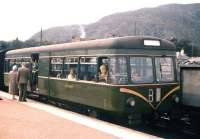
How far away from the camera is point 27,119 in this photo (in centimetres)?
1272

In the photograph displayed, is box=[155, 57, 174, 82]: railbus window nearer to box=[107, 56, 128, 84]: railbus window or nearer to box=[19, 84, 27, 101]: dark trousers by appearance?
box=[107, 56, 128, 84]: railbus window

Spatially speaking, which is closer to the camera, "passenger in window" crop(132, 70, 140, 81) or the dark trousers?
"passenger in window" crop(132, 70, 140, 81)

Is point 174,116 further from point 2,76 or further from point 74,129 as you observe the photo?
point 2,76

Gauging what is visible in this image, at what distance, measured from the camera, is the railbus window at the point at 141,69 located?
39.9 feet

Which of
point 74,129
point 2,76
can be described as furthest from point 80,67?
point 2,76

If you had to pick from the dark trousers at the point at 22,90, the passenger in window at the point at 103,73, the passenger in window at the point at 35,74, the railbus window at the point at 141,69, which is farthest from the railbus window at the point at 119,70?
the passenger in window at the point at 35,74

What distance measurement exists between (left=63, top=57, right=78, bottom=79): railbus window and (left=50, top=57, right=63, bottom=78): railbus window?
1.77 feet

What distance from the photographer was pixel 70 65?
1501cm

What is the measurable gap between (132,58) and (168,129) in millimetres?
2604

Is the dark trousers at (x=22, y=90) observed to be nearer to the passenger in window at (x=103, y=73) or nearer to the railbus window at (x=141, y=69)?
the passenger in window at (x=103, y=73)

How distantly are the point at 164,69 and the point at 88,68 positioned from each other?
95.8 inches

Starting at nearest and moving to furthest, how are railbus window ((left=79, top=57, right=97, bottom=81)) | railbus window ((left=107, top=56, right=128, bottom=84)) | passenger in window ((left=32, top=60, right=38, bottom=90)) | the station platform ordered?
the station platform
railbus window ((left=107, top=56, right=128, bottom=84))
railbus window ((left=79, top=57, right=97, bottom=81))
passenger in window ((left=32, top=60, right=38, bottom=90))

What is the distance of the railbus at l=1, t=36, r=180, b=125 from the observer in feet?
39.3

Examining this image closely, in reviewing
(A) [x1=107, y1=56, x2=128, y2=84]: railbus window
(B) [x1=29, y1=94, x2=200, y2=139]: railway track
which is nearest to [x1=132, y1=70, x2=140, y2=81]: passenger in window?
(A) [x1=107, y1=56, x2=128, y2=84]: railbus window
